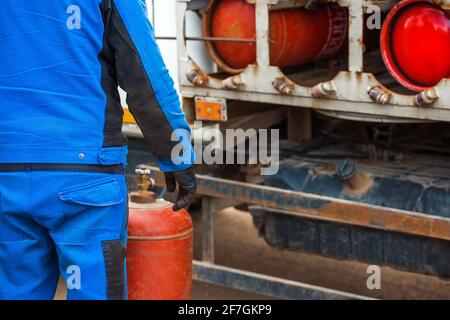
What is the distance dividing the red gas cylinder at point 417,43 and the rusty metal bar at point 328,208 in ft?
1.66

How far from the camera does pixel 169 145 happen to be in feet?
10.1

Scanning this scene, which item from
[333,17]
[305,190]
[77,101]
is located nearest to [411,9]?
[333,17]

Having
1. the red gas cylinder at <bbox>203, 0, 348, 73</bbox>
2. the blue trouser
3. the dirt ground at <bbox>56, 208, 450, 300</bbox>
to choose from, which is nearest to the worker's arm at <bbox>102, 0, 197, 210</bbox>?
the blue trouser

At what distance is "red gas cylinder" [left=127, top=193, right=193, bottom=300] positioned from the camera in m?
3.67

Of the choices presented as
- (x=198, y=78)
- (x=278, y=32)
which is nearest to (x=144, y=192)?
(x=198, y=78)

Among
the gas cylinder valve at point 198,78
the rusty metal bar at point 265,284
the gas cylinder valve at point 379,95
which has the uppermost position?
the gas cylinder valve at point 198,78

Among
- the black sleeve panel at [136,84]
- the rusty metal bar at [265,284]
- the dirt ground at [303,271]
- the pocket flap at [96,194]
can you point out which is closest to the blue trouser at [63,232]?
the pocket flap at [96,194]

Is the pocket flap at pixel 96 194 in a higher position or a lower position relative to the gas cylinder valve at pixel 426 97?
lower

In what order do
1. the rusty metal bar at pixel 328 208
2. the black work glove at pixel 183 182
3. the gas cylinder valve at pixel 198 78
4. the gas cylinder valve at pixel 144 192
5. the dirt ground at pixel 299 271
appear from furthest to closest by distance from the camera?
1. the dirt ground at pixel 299 271
2. the gas cylinder valve at pixel 198 78
3. the gas cylinder valve at pixel 144 192
4. the rusty metal bar at pixel 328 208
5. the black work glove at pixel 183 182

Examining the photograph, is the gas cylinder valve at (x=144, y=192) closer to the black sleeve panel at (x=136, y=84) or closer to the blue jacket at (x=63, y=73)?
the black sleeve panel at (x=136, y=84)

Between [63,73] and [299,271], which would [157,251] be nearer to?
[63,73]

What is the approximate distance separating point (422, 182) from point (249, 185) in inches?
29.0

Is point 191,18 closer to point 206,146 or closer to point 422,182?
point 206,146

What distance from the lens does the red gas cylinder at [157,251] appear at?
145 inches
